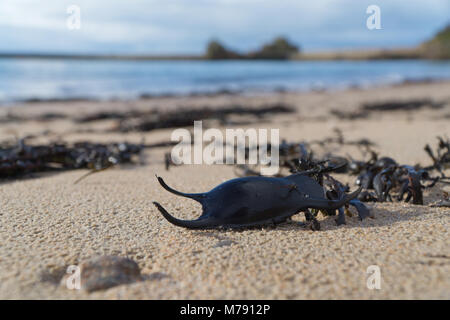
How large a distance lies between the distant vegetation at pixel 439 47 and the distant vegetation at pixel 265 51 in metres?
15.7

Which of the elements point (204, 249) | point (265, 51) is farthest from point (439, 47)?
point (204, 249)

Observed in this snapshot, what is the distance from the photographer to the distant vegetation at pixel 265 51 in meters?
42.9

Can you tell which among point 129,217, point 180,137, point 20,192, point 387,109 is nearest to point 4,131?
point 180,137

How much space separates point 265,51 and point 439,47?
1987cm

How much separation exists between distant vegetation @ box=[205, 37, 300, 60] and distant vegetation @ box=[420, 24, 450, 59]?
51.5 feet

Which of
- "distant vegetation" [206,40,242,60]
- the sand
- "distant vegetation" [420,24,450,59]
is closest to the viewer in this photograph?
the sand

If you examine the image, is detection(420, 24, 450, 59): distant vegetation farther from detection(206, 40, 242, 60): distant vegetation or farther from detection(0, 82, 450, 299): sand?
detection(0, 82, 450, 299): sand

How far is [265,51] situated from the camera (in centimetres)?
5009

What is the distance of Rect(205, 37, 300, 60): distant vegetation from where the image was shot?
4291cm

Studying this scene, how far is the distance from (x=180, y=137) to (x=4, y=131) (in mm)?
2608

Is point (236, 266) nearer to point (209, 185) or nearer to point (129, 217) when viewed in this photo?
point (129, 217)

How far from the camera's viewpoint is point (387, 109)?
6.57 meters

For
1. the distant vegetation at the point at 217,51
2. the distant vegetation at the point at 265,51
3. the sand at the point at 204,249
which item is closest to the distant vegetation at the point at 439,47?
the distant vegetation at the point at 265,51

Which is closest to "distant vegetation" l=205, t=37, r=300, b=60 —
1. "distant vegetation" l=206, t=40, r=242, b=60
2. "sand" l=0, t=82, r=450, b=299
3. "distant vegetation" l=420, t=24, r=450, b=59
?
"distant vegetation" l=206, t=40, r=242, b=60
